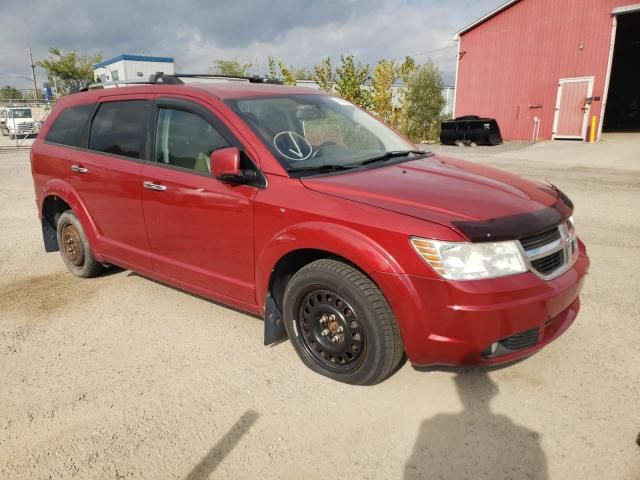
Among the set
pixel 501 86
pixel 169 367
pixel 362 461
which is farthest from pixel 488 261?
pixel 501 86

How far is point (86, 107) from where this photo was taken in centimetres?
443

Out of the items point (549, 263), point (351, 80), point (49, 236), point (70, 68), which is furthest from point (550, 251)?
point (70, 68)

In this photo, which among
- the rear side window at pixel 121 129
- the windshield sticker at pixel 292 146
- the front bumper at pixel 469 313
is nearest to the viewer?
the front bumper at pixel 469 313

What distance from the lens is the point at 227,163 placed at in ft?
9.57

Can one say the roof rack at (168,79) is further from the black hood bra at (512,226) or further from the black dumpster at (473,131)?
the black dumpster at (473,131)

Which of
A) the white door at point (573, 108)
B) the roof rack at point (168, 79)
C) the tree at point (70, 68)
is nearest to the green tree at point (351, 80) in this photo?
the white door at point (573, 108)

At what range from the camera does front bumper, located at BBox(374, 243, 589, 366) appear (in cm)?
238

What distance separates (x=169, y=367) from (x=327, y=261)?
1.32 metres

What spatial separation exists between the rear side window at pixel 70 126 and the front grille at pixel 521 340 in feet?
12.6

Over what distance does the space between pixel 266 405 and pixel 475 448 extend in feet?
3.74

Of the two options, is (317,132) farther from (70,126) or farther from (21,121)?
(21,121)

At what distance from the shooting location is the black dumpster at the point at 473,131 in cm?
2023

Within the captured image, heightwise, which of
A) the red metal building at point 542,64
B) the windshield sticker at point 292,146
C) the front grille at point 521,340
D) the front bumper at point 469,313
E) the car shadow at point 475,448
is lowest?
the car shadow at point 475,448

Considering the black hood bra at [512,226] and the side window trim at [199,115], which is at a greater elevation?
the side window trim at [199,115]
